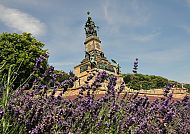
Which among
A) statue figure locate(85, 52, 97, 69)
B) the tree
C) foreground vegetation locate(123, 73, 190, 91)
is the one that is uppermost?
the tree

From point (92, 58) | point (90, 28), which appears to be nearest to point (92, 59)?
point (92, 58)

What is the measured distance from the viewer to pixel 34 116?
7.93 feet

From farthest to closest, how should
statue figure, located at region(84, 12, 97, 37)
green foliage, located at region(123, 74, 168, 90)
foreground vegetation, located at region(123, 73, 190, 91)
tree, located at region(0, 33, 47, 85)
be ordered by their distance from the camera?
statue figure, located at region(84, 12, 97, 37), tree, located at region(0, 33, 47, 85), green foliage, located at region(123, 74, 168, 90), foreground vegetation, located at region(123, 73, 190, 91)

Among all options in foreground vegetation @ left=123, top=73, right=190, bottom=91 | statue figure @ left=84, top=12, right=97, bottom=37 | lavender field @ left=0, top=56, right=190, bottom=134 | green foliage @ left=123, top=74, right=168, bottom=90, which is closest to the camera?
lavender field @ left=0, top=56, right=190, bottom=134

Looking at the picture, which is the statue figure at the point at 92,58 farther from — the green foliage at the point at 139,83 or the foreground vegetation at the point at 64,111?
the foreground vegetation at the point at 64,111

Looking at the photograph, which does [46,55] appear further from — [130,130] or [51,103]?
[130,130]

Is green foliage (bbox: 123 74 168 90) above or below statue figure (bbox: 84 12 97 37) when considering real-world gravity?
below

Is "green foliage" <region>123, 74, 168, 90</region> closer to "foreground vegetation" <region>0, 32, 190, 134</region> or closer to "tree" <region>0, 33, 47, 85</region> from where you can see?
"foreground vegetation" <region>0, 32, 190, 134</region>

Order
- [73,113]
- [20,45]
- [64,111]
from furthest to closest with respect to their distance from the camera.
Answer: [20,45] → [73,113] → [64,111]

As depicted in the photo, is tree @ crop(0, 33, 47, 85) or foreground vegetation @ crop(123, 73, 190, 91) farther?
tree @ crop(0, 33, 47, 85)

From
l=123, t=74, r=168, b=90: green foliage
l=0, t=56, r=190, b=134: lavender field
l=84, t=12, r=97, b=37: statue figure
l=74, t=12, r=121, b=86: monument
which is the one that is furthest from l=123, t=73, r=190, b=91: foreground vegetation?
l=84, t=12, r=97, b=37: statue figure

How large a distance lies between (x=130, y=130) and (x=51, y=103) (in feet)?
2.54

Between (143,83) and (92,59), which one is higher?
(92,59)

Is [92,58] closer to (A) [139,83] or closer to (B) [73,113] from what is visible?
(A) [139,83]
